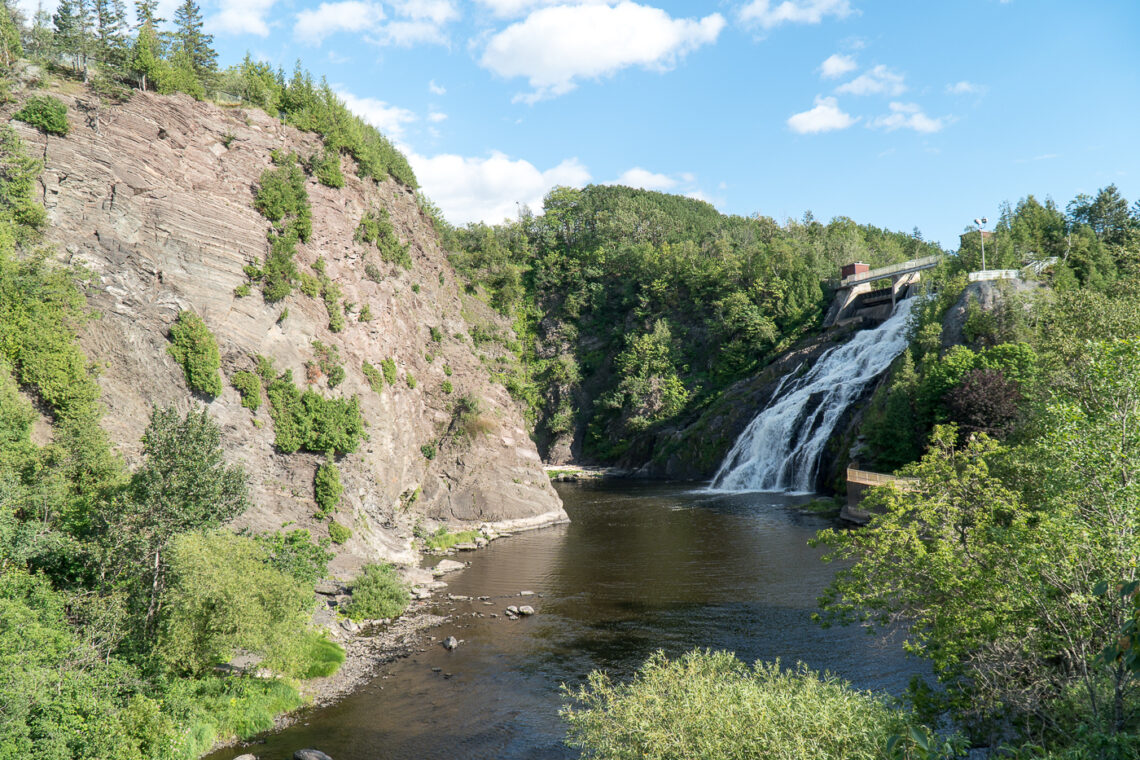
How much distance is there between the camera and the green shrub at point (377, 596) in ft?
108

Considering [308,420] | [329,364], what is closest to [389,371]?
[329,364]

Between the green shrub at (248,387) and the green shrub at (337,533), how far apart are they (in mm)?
8491

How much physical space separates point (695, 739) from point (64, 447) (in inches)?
1128

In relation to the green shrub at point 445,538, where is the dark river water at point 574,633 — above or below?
below

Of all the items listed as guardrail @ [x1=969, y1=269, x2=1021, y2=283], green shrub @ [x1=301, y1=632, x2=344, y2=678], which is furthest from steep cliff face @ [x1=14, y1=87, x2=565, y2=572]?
guardrail @ [x1=969, y1=269, x2=1021, y2=283]

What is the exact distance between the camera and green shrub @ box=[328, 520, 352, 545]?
38531mm

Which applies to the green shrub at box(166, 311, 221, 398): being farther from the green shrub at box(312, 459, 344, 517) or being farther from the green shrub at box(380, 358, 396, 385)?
the green shrub at box(380, 358, 396, 385)

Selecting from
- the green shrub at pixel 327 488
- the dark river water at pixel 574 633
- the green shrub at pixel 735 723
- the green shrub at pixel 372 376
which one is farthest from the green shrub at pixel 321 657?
the green shrub at pixel 372 376

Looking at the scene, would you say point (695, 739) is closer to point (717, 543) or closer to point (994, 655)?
point (994, 655)

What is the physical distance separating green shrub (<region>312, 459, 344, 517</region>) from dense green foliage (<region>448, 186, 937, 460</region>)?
34.5 metres

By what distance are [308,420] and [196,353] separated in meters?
7.50

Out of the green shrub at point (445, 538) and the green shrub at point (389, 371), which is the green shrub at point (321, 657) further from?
the green shrub at point (389, 371)


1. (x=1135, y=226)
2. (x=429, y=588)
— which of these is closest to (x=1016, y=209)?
(x=1135, y=226)

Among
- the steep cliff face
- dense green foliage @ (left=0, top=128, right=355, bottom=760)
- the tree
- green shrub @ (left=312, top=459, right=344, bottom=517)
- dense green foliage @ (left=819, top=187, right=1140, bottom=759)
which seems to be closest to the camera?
dense green foliage @ (left=819, top=187, right=1140, bottom=759)
